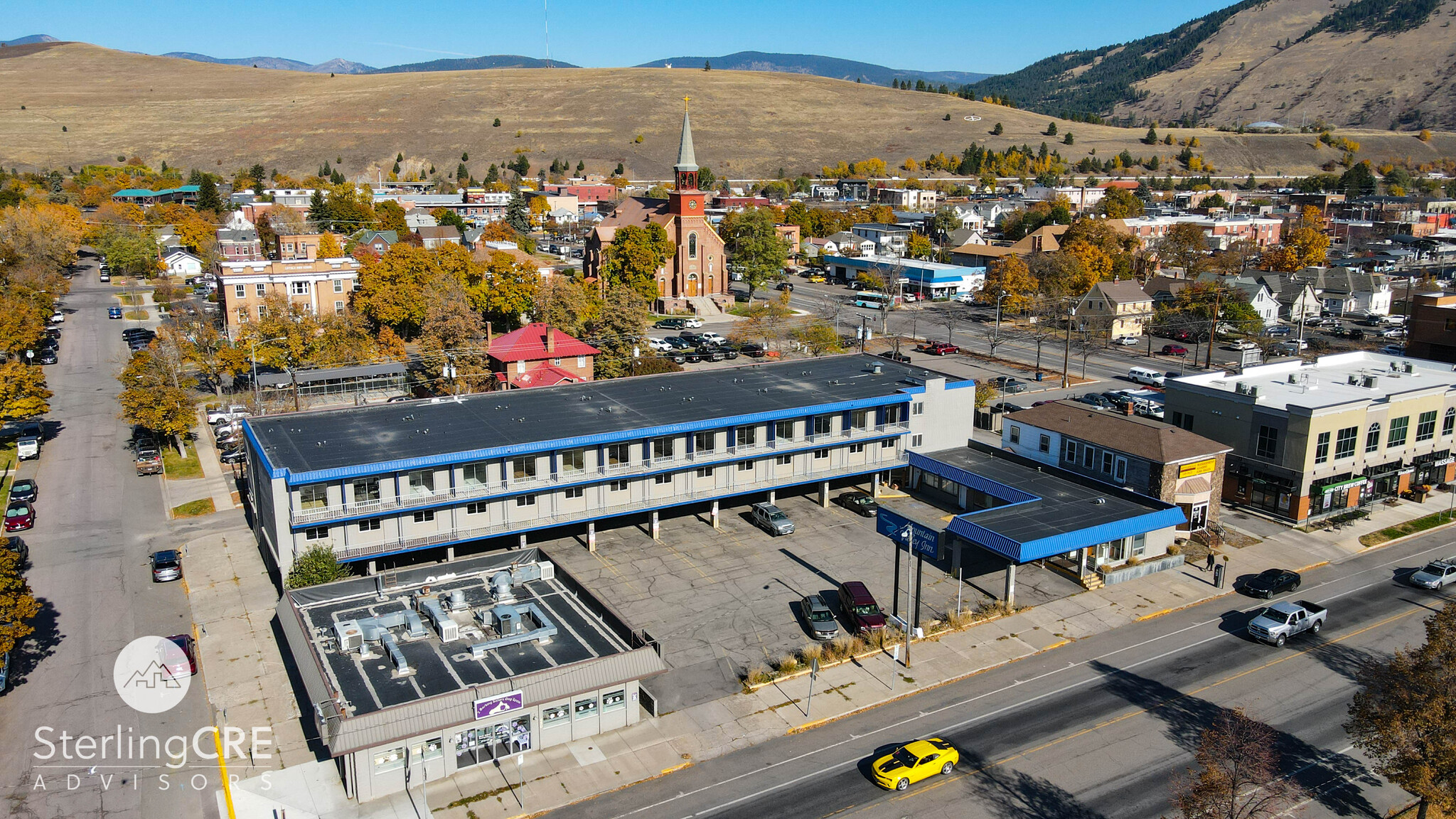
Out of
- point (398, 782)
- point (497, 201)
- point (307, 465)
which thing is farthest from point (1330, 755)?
point (497, 201)

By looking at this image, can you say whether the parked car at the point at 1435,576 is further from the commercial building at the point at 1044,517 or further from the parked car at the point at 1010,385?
the parked car at the point at 1010,385

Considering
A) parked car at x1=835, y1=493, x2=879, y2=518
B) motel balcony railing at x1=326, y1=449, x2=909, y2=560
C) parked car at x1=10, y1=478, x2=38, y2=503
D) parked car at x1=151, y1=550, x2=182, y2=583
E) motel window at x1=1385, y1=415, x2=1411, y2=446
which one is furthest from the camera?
motel window at x1=1385, y1=415, x2=1411, y2=446

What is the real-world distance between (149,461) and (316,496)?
23217 millimetres

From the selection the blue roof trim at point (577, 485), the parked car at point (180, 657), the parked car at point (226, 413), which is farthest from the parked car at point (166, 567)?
the parked car at point (226, 413)

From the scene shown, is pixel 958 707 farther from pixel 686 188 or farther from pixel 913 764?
pixel 686 188

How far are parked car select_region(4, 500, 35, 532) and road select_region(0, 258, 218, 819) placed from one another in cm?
61

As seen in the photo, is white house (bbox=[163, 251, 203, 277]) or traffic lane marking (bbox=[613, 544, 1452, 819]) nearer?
traffic lane marking (bbox=[613, 544, 1452, 819])

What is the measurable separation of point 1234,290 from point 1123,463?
61.2 meters

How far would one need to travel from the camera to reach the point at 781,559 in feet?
140

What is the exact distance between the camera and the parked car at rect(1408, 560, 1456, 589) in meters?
40.1

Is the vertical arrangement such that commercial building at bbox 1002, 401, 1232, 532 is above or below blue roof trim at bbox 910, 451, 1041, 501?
above

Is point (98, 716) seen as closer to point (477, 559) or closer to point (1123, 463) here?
point (477, 559)

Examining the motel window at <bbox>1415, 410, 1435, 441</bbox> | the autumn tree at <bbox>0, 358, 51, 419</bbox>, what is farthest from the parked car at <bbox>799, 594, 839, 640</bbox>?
the autumn tree at <bbox>0, 358, 51, 419</bbox>
